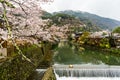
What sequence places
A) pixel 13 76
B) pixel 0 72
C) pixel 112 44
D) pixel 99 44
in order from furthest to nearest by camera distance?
1. pixel 99 44
2. pixel 112 44
3. pixel 13 76
4. pixel 0 72

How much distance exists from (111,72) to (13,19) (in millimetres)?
14375

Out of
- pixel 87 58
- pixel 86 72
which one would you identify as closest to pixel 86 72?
pixel 86 72

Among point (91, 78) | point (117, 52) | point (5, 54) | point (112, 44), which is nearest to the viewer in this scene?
point (5, 54)

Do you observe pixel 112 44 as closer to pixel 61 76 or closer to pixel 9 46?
pixel 61 76

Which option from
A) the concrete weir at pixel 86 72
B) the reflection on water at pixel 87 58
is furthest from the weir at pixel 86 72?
the reflection on water at pixel 87 58

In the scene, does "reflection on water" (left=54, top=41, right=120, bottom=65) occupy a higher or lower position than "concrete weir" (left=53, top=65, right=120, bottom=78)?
lower

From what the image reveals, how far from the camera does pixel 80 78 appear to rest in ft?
58.6

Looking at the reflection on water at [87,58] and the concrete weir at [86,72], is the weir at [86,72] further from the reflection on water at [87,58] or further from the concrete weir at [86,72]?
the reflection on water at [87,58]

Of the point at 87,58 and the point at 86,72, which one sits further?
the point at 87,58

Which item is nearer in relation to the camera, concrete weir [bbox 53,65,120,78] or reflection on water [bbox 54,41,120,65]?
concrete weir [bbox 53,65,120,78]

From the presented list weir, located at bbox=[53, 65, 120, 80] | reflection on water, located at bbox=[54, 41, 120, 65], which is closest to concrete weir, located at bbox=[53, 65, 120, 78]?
weir, located at bbox=[53, 65, 120, 80]

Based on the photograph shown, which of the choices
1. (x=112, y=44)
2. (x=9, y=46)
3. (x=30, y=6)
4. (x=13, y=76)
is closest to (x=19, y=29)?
(x=30, y=6)

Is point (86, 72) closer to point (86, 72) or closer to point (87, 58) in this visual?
point (86, 72)

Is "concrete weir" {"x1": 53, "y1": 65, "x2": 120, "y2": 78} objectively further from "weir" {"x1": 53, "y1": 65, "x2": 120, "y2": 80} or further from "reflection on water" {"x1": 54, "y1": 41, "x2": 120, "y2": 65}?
"reflection on water" {"x1": 54, "y1": 41, "x2": 120, "y2": 65}
